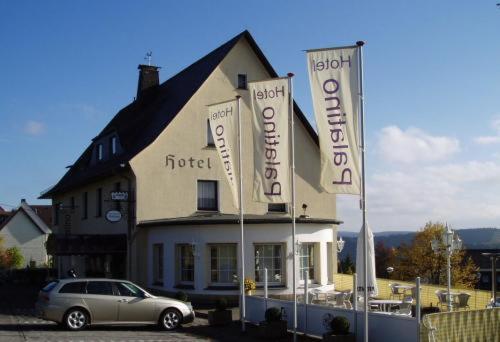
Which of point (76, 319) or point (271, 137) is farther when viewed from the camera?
point (76, 319)

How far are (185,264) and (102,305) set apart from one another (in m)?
8.41

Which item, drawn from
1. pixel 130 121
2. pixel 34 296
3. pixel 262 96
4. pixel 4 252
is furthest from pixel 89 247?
pixel 4 252

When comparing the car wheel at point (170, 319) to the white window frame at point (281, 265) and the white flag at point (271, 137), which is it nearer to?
the white flag at point (271, 137)

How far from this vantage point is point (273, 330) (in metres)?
18.4

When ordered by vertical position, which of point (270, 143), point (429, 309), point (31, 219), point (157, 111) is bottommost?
point (429, 309)

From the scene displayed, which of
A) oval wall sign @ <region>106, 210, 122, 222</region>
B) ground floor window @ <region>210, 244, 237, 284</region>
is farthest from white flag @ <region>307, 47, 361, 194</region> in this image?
oval wall sign @ <region>106, 210, 122, 222</region>

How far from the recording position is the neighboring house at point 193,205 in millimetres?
27234

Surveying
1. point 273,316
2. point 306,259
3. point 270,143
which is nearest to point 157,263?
point 306,259

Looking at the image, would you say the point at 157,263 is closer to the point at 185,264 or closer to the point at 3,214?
the point at 185,264

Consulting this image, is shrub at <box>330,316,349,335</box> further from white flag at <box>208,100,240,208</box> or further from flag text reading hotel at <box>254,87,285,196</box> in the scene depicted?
white flag at <box>208,100,240,208</box>

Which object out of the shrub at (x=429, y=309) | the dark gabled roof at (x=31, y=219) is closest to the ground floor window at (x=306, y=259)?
the shrub at (x=429, y=309)

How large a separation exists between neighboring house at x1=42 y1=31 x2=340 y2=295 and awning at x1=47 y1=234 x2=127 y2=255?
0.14 feet

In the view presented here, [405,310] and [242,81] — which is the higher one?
[242,81]

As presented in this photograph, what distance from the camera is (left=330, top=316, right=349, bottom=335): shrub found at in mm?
15883
